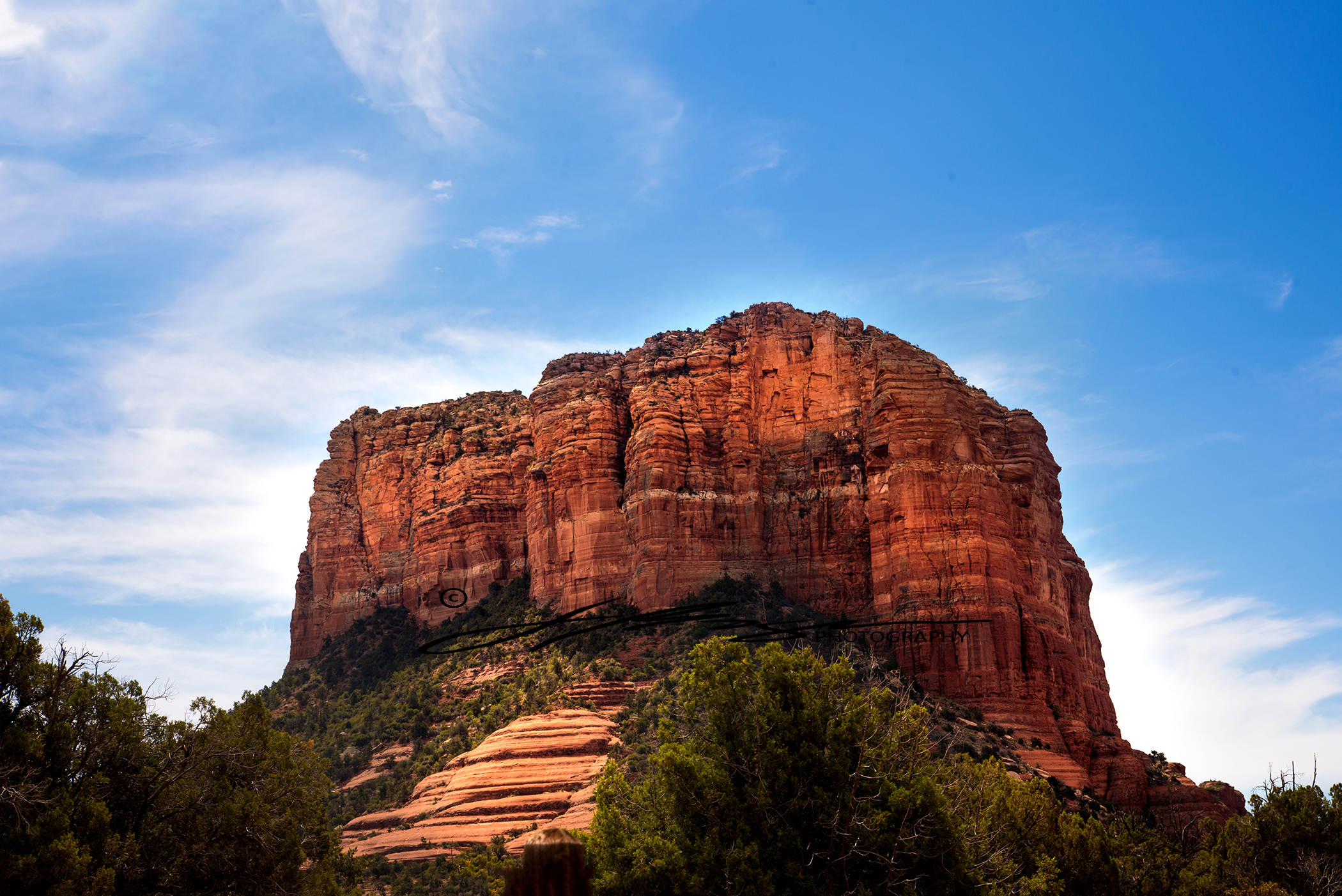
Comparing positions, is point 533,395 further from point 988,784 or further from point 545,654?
point 988,784

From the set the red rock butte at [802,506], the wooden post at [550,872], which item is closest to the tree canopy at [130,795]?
the wooden post at [550,872]

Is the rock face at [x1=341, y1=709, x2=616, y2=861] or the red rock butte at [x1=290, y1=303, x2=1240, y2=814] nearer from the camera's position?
the rock face at [x1=341, y1=709, x2=616, y2=861]

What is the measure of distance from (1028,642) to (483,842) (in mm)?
35455

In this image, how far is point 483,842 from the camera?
5725cm

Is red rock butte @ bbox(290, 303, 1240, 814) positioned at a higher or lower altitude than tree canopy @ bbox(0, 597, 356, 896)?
higher

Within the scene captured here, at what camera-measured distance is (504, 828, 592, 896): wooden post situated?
7102mm

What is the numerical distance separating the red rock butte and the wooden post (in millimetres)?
Result: 63680

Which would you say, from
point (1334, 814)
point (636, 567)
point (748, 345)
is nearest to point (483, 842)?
point (636, 567)

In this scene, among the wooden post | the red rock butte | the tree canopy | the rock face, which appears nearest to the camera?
the wooden post

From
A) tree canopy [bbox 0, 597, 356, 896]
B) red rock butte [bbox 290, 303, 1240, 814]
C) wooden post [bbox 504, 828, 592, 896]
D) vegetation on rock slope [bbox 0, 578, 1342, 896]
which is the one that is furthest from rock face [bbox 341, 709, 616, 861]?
wooden post [bbox 504, 828, 592, 896]

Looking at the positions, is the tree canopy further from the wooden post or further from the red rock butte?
the red rock butte

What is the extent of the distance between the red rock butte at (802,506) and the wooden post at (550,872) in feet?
209

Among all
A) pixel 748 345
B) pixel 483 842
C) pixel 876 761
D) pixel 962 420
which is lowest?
pixel 483 842

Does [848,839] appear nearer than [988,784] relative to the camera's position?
Yes
